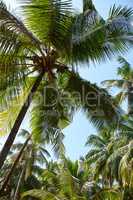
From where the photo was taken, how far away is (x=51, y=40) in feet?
32.2

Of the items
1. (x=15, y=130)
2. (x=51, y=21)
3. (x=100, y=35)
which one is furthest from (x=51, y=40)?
(x=15, y=130)

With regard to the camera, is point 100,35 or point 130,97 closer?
point 100,35

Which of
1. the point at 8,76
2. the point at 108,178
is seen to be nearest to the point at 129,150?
the point at 108,178

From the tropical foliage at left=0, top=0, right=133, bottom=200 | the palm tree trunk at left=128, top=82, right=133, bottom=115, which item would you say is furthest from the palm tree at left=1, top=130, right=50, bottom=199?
the tropical foliage at left=0, top=0, right=133, bottom=200

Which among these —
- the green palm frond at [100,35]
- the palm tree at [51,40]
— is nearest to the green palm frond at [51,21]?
the palm tree at [51,40]

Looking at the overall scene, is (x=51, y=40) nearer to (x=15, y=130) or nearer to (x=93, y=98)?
(x=93, y=98)

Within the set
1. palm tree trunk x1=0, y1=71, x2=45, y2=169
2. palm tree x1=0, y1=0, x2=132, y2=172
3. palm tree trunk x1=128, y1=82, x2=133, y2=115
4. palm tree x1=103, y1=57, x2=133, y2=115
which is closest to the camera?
palm tree trunk x1=0, y1=71, x2=45, y2=169

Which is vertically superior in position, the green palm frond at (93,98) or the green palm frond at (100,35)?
the green palm frond at (100,35)

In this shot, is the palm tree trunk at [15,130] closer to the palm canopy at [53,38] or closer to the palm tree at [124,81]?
the palm canopy at [53,38]

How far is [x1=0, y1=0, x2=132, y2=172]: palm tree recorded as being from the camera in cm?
938

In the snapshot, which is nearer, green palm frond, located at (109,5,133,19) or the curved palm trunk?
green palm frond, located at (109,5,133,19)

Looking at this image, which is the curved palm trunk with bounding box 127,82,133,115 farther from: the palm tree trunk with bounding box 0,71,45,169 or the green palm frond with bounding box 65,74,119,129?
the palm tree trunk with bounding box 0,71,45,169

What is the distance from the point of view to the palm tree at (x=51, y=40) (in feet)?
30.8

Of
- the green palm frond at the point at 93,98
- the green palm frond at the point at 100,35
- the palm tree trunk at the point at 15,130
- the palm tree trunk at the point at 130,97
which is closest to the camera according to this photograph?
the palm tree trunk at the point at 15,130
